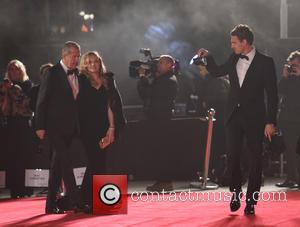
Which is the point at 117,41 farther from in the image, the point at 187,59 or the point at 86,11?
the point at 86,11

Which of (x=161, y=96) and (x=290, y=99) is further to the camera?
(x=290, y=99)

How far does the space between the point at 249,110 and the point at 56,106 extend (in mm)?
1631

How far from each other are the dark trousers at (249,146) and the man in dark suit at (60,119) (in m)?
1.34

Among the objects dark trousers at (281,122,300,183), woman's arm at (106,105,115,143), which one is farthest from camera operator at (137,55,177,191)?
woman's arm at (106,105,115,143)

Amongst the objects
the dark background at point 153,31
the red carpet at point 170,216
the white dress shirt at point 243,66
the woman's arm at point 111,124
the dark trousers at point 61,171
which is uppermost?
the dark background at point 153,31

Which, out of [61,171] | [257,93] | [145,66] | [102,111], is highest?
[145,66]

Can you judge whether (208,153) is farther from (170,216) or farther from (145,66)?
(170,216)

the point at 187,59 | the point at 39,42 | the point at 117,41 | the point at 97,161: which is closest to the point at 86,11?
the point at 39,42

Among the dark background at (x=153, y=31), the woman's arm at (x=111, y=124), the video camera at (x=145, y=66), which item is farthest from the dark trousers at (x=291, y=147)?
the woman's arm at (x=111, y=124)

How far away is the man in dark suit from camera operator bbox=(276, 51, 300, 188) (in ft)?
10.9

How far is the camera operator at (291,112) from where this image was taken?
9.11 meters

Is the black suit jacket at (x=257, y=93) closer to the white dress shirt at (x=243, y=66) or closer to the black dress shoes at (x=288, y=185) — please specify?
the white dress shirt at (x=243, y=66)

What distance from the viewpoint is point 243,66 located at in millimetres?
6480

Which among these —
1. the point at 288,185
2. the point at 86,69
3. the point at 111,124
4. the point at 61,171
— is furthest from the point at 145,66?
the point at 61,171
